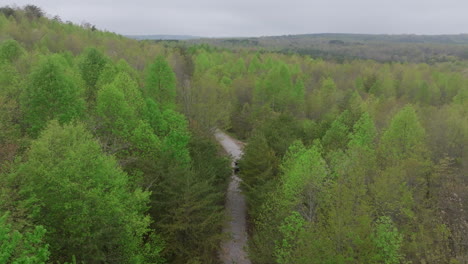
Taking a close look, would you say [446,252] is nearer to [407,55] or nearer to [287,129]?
[287,129]

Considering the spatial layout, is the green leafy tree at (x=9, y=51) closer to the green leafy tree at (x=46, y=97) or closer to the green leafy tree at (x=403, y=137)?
the green leafy tree at (x=46, y=97)

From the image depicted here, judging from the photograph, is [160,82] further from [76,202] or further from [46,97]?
[76,202]

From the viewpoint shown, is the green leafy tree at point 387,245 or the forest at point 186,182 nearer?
the green leafy tree at point 387,245

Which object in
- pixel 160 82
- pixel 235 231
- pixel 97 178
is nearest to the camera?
pixel 97 178

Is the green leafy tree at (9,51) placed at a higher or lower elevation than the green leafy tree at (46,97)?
higher

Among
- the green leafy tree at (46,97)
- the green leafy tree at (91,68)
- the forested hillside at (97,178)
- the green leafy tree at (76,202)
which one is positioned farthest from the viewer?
the green leafy tree at (91,68)

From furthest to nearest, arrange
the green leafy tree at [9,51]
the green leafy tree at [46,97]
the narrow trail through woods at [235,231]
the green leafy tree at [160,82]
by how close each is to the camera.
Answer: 1. the green leafy tree at [160,82]
2. the green leafy tree at [9,51]
3. the narrow trail through woods at [235,231]
4. the green leafy tree at [46,97]

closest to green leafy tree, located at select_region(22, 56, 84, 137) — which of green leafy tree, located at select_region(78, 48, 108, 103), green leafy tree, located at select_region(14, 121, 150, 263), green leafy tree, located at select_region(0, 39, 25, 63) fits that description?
green leafy tree, located at select_region(14, 121, 150, 263)

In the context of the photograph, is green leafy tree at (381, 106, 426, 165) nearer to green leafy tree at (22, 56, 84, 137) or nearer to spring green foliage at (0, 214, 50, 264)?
spring green foliage at (0, 214, 50, 264)

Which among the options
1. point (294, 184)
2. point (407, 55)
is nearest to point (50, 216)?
point (294, 184)

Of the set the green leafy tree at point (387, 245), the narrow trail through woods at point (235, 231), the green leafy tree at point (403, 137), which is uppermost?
the green leafy tree at point (403, 137)

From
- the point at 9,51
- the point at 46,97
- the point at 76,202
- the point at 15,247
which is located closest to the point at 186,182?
the point at 76,202

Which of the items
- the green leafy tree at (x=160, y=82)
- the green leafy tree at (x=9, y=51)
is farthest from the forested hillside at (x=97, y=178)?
the green leafy tree at (x=9, y=51)
